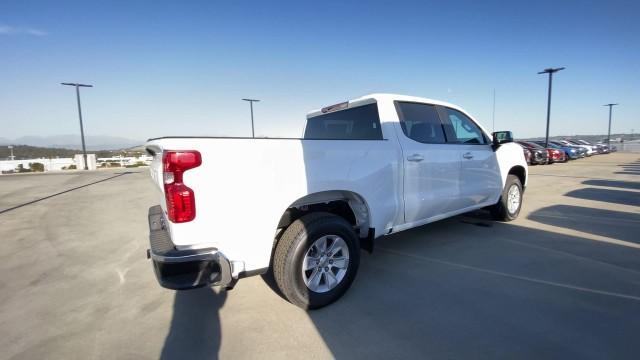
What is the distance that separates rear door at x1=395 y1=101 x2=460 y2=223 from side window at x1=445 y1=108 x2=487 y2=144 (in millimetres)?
312

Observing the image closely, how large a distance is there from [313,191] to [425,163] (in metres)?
1.63

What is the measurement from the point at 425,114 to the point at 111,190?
459 inches

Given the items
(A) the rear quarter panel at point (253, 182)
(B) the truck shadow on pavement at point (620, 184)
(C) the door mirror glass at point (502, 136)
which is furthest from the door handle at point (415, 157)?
(B) the truck shadow on pavement at point (620, 184)

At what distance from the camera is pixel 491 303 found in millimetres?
2740

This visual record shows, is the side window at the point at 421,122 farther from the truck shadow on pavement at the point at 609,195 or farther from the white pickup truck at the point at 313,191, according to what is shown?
the truck shadow on pavement at the point at 609,195

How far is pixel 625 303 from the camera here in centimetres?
267

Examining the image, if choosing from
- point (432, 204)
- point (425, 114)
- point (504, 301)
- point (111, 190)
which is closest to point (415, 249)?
point (432, 204)

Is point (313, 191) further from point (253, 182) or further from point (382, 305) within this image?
point (382, 305)

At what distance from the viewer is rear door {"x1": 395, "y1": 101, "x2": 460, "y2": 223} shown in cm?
338

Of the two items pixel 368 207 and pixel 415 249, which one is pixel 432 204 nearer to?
pixel 415 249

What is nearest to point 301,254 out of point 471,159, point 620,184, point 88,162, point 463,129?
point 471,159

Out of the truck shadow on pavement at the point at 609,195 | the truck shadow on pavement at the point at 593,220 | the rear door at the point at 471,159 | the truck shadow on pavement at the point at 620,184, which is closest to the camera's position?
the rear door at the point at 471,159

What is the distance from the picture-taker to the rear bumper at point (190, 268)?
6.69 ft

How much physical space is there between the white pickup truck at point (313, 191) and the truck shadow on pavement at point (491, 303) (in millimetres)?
471
